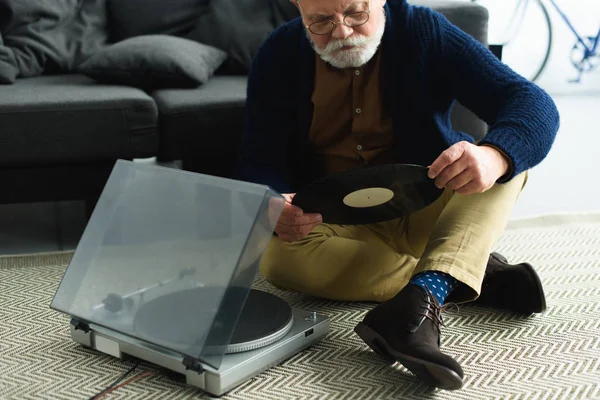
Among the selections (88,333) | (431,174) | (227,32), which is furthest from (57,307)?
(227,32)

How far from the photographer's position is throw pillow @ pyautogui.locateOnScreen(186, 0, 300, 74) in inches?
90.1

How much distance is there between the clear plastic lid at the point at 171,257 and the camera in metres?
1.06

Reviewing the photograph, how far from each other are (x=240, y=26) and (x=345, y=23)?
3.48 feet

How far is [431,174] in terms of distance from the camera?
3.68ft

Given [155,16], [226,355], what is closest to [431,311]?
[226,355]

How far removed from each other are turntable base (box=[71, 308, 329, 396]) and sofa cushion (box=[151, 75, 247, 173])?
78 centimetres

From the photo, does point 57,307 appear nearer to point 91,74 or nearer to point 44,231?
point 44,231

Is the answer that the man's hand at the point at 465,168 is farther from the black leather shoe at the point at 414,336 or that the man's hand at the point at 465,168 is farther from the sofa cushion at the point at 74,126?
the sofa cushion at the point at 74,126

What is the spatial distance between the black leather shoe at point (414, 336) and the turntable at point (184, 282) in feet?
0.39

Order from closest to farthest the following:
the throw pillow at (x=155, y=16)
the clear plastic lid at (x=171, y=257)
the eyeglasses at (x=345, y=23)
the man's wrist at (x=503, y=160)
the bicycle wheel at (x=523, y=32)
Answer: the clear plastic lid at (x=171, y=257) < the man's wrist at (x=503, y=160) < the eyeglasses at (x=345, y=23) < the throw pillow at (x=155, y=16) < the bicycle wheel at (x=523, y=32)

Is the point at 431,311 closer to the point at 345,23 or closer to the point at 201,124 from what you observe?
the point at 345,23

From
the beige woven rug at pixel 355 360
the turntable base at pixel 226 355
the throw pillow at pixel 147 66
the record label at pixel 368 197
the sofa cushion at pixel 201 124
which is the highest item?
the throw pillow at pixel 147 66

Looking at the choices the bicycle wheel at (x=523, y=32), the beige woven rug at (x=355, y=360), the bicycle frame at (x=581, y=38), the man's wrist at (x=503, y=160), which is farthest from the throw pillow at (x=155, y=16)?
the bicycle frame at (x=581, y=38)

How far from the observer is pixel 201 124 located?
1.92 m
